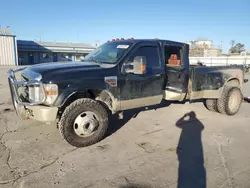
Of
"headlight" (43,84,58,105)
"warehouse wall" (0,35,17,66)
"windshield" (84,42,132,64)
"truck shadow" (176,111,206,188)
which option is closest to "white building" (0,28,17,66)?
"warehouse wall" (0,35,17,66)

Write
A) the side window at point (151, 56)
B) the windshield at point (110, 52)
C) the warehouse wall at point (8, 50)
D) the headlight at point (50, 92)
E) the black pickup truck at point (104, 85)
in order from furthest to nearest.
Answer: the warehouse wall at point (8, 50)
the side window at point (151, 56)
the windshield at point (110, 52)
the black pickup truck at point (104, 85)
the headlight at point (50, 92)

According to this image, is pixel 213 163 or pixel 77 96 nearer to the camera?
pixel 213 163

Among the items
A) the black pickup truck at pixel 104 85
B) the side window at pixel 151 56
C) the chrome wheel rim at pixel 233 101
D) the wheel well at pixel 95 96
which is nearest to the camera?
the black pickup truck at pixel 104 85

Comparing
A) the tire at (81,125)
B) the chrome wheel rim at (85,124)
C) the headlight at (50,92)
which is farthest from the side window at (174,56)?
the headlight at (50,92)

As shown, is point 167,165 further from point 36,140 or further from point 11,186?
point 36,140

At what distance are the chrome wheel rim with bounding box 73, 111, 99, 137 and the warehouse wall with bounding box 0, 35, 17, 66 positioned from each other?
40.2m

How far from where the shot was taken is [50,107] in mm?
3908

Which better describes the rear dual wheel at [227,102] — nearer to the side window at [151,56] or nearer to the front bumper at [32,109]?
the side window at [151,56]

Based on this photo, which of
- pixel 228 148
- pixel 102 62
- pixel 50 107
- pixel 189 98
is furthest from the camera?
pixel 189 98

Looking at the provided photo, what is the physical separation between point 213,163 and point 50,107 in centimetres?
287

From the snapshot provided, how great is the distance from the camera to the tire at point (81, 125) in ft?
13.4

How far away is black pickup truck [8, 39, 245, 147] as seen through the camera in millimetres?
3973

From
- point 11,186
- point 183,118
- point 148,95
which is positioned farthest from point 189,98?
point 11,186

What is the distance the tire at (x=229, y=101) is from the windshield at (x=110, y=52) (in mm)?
3302
